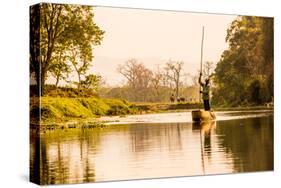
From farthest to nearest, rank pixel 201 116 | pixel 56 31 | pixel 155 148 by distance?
Answer: pixel 201 116
pixel 155 148
pixel 56 31

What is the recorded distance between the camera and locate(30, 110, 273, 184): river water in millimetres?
8719

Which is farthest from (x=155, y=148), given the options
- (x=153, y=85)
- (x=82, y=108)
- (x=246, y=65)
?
(x=246, y=65)

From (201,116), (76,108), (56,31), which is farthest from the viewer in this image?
(201,116)

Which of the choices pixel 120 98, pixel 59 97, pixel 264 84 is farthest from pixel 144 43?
pixel 264 84

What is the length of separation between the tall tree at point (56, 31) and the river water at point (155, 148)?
2.63 feet

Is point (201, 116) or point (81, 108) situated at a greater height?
point (81, 108)

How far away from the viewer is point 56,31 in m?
8.76

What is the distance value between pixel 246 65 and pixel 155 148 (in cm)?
181

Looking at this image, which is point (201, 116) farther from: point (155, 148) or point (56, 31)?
point (56, 31)

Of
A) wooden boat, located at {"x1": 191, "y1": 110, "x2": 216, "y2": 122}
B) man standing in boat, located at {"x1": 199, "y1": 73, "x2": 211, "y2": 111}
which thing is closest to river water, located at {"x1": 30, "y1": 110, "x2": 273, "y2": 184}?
wooden boat, located at {"x1": 191, "y1": 110, "x2": 216, "y2": 122}

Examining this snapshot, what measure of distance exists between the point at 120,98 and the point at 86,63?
608 millimetres

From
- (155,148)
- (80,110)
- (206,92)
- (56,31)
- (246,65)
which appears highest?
(56,31)

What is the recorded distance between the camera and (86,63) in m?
8.95

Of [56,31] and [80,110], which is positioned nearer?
[56,31]
